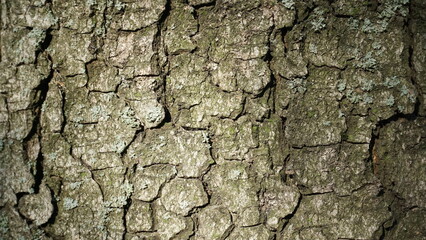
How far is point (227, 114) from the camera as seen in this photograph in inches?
55.5

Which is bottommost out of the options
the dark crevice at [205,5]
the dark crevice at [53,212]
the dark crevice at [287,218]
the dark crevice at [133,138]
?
the dark crevice at [53,212]

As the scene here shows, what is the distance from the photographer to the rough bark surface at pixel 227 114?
1.38m

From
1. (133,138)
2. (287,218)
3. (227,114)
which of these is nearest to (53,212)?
(133,138)

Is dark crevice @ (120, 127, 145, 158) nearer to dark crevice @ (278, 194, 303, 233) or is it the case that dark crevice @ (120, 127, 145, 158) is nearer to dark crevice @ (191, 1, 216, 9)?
dark crevice @ (191, 1, 216, 9)

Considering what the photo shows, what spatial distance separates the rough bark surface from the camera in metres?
1.38

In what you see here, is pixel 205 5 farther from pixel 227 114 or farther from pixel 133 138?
pixel 133 138

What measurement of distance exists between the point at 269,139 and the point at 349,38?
0.50 metres

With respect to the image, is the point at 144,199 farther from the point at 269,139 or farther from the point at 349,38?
the point at 349,38

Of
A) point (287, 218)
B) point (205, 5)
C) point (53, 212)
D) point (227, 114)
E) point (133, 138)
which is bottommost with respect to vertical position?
point (53, 212)

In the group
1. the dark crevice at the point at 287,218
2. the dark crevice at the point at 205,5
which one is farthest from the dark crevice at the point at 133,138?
the dark crevice at the point at 287,218

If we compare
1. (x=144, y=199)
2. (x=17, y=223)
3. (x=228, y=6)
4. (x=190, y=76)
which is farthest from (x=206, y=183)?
(x=17, y=223)

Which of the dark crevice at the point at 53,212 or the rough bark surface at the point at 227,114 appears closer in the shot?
the rough bark surface at the point at 227,114

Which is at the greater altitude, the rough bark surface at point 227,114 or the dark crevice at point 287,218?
the rough bark surface at point 227,114

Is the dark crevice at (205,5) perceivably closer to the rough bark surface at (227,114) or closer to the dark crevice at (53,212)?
the rough bark surface at (227,114)
